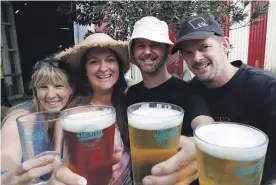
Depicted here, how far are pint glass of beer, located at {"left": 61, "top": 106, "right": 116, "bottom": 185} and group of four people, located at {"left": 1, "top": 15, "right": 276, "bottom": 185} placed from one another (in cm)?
53

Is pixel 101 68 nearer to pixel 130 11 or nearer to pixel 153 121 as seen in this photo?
pixel 153 121

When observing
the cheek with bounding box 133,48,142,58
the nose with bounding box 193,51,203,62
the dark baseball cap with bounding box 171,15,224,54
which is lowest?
the nose with bounding box 193,51,203,62

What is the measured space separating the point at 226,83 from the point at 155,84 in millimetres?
512

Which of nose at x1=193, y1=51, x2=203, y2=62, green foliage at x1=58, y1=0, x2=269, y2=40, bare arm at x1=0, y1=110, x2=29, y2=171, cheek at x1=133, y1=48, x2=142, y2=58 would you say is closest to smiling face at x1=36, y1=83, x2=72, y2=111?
bare arm at x1=0, y1=110, x2=29, y2=171

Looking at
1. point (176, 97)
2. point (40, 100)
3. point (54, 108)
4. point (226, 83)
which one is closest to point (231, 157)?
point (176, 97)

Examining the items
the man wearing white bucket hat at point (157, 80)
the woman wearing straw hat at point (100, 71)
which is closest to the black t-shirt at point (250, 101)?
the man wearing white bucket hat at point (157, 80)

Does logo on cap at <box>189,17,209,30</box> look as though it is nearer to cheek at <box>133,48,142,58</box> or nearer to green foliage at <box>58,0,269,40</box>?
cheek at <box>133,48,142,58</box>

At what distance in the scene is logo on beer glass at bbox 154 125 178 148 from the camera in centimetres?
73

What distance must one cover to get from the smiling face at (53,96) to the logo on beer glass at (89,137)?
0.93m

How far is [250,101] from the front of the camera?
1.47m

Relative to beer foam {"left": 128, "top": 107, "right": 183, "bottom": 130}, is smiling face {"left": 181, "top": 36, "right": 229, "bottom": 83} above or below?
above

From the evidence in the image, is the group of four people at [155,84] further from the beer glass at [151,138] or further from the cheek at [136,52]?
the beer glass at [151,138]

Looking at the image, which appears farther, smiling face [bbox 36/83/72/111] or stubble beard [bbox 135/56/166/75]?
stubble beard [bbox 135/56/166/75]

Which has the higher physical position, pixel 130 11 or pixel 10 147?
pixel 130 11
